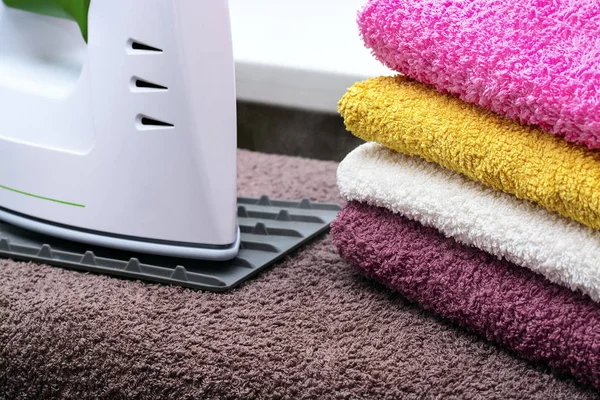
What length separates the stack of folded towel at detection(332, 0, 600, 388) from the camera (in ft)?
1.55

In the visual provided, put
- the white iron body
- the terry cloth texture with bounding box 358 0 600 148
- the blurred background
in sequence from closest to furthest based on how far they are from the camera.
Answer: the terry cloth texture with bounding box 358 0 600 148
the white iron body
the blurred background

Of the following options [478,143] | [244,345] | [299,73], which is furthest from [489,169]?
[299,73]

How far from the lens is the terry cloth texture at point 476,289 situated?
0.49 meters

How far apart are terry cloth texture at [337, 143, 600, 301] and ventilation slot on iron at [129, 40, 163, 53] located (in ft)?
0.58

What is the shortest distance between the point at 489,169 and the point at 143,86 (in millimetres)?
289

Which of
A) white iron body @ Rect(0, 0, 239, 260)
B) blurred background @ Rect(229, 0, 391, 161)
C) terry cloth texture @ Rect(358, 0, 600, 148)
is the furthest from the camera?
blurred background @ Rect(229, 0, 391, 161)

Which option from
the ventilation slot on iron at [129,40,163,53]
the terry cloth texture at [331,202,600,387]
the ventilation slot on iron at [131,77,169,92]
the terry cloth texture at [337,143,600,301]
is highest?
the ventilation slot on iron at [129,40,163,53]

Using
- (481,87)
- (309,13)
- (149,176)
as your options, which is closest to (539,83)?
(481,87)

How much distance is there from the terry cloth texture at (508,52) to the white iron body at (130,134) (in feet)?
0.46

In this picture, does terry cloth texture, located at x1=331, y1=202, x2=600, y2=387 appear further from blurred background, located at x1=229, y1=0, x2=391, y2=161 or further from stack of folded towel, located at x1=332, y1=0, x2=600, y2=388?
blurred background, located at x1=229, y1=0, x2=391, y2=161

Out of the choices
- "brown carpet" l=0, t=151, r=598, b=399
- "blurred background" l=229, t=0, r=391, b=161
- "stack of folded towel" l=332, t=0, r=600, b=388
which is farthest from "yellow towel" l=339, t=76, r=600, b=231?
→ "blurred background" l=229, t=0, r=391, b=161

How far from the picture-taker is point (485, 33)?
52 centimetres

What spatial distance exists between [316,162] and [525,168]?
48cm

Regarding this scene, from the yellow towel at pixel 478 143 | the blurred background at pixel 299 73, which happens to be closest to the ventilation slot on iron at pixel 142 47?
the yellow towel at pixel 478 143
